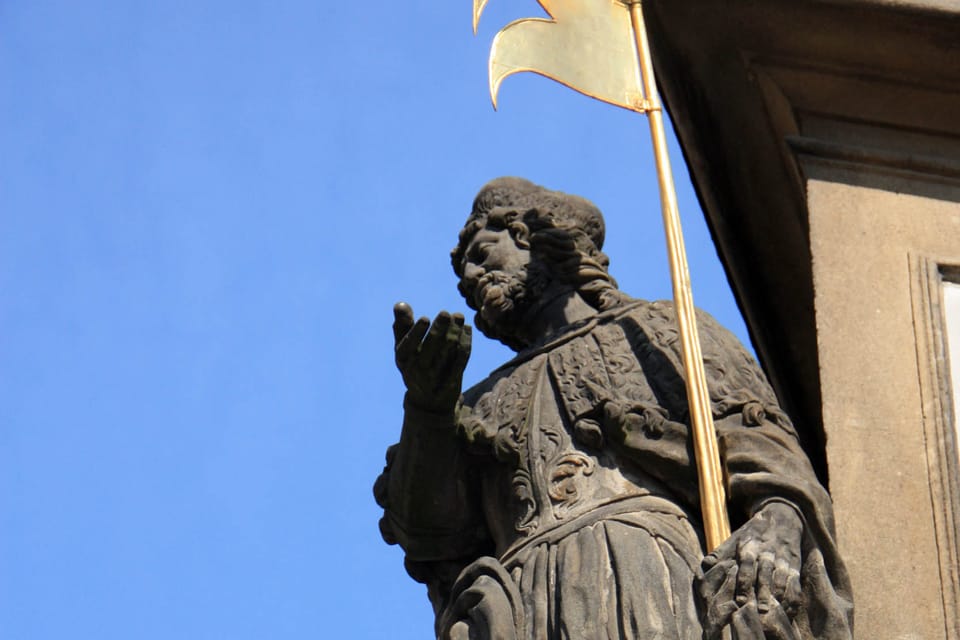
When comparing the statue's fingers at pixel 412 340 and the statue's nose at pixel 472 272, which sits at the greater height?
the statue's nose at pixel 472 272

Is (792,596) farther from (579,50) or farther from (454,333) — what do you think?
(579,50)

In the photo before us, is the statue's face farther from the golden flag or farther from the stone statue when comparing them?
the golden flag

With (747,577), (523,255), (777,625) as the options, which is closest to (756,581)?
(747,577)

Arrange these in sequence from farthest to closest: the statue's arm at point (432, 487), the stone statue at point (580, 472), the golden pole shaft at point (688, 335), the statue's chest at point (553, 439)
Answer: the statue's arm at point (432, 487) → the statue's chest at point (553, 439) → the golden pole shaft at point (688, 335) → the stone statue at point (580, 472)

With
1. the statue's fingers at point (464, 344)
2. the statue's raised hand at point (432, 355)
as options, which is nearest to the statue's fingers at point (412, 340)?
the statue's raised hand at point (432, 355)

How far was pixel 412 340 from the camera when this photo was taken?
8.22 meters

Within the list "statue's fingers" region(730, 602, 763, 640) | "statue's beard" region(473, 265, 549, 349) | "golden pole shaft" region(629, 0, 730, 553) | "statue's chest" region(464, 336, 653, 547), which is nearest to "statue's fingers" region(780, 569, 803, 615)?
"statue's fingers" region(730, 602, 763, 640)

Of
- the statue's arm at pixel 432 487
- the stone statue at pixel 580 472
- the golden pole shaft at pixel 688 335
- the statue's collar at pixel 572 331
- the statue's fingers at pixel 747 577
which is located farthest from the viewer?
the statue's collar at pixel 572 331

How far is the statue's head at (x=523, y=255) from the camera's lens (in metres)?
9.09

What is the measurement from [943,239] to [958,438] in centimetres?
74

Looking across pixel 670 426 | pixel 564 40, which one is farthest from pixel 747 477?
pixel 564 40

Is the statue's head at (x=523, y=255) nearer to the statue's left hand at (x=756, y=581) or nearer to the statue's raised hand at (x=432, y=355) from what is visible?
the statue's raised hand at (x=432, y=355)

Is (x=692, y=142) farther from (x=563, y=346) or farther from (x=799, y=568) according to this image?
(x=799, y=568)

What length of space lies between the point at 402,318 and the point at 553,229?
1.13 metres
